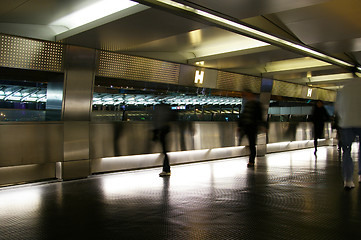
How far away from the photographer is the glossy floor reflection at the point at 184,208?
4.00 meters

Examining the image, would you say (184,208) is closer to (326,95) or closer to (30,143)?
(30,143)

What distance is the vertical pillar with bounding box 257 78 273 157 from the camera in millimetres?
14469

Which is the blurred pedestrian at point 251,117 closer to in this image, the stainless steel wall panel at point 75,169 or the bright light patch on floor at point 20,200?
the stainless steel wall panel at point 75,169

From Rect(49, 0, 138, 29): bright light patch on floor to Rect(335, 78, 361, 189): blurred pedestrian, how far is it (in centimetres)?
440

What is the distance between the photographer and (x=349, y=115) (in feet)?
20.7

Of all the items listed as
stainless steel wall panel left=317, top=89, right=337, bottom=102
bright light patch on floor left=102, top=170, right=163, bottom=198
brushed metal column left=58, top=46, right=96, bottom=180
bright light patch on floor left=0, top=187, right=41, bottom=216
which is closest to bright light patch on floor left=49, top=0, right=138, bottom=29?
brushed metal column left=58, top=46, right=96, bottom=180

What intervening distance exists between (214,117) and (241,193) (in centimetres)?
692

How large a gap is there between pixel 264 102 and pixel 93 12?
10446 mm

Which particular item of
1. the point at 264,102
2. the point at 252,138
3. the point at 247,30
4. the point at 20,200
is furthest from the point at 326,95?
the point at 20,200

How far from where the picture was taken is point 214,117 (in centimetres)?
1299

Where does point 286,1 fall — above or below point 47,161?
above

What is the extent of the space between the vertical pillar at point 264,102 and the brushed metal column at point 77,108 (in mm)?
8372

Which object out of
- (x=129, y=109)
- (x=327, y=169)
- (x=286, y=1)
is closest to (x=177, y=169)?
(x=129, y=109)

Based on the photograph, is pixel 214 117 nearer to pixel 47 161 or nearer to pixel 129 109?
pixel 129 109
